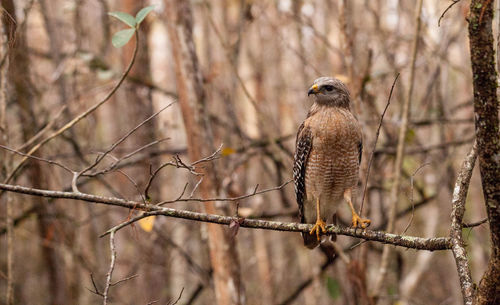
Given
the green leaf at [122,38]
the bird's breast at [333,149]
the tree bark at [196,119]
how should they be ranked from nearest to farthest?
the green leaf at [122,38] → the bird's breast at [333,149] → the tree bark at [196,119]

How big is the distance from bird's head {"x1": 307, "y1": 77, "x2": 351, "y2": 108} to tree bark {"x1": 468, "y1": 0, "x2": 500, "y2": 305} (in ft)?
8.89

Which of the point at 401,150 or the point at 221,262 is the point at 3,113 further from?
the point at 401,150

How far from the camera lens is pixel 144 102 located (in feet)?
29.7

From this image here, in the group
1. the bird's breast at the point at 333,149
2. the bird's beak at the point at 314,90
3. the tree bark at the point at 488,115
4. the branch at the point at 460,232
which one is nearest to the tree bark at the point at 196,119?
the bird's breast at the point at 333,149

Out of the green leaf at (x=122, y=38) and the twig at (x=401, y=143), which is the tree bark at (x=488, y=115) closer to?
the green leaf at (x=122, y=38)

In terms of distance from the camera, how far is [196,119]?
5828 millimetres

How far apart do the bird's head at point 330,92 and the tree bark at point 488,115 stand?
8.89ft

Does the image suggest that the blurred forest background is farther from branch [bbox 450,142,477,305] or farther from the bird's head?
branch [bbox 450,142,477,305]

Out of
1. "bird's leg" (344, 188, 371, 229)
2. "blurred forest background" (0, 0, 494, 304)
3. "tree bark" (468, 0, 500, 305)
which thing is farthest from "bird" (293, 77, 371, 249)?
"tree bark" (468, 0, 500, 305)

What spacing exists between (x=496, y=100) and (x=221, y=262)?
4.03 m

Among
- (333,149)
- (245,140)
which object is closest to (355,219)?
(333,149)

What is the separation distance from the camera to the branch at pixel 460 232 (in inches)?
110

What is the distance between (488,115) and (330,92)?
9.27 ft

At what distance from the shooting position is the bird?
16.6ft
